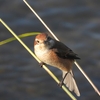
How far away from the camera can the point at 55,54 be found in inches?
171

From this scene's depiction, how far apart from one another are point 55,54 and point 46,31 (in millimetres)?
3090

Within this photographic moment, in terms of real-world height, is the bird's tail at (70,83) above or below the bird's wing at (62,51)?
below

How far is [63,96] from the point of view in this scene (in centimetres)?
650

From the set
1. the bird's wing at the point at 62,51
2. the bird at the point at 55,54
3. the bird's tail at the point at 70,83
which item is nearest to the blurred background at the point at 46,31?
the bird's tail at the point at 70,83

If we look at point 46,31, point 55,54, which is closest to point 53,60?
point 55,54

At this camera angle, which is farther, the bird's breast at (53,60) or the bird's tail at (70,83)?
the bird's tail at (70,83)

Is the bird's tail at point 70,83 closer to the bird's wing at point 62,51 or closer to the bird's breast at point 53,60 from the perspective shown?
the bird's breast at point 53,60

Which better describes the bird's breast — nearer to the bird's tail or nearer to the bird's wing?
the bird's wing

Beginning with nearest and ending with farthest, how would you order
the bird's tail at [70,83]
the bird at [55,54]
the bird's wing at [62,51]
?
the bird at [55,54]
the bird's wing at [62,51]
the bird's tail at [70,83]

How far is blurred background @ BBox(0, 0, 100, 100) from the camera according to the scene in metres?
6.63

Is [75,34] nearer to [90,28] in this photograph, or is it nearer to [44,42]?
[90,28]

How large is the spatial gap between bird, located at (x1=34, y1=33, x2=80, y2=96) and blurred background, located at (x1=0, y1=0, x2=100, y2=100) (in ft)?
6.45

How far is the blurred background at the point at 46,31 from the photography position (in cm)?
663

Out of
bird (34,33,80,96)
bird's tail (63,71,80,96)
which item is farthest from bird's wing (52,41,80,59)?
bird's tail (63,71,80,96)
